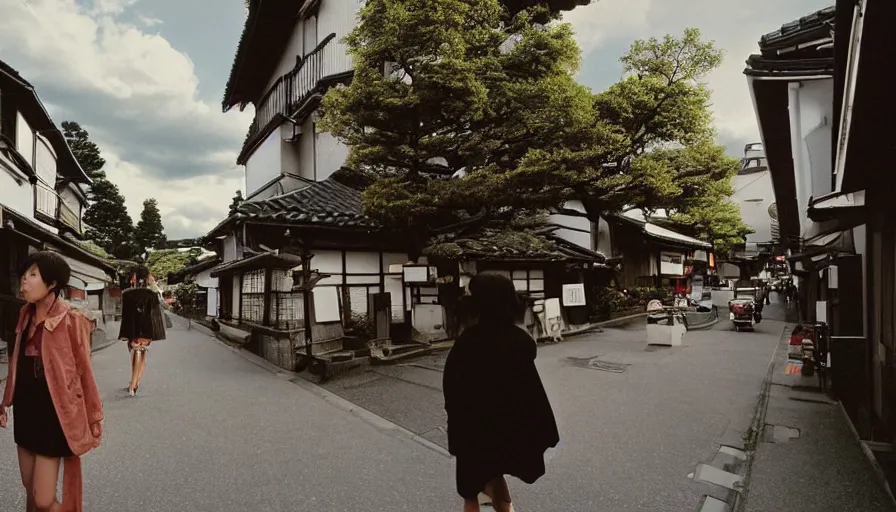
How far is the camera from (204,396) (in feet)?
28.2

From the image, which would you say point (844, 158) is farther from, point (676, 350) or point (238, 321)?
point (238, 321)

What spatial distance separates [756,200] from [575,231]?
3070 cm

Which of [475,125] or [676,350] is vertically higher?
[475,125]

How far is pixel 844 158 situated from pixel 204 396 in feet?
31.5

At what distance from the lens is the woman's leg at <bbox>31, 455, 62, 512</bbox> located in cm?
320

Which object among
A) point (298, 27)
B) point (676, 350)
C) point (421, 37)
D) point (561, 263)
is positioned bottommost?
point (676, 350)

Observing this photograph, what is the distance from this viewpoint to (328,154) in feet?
58.0

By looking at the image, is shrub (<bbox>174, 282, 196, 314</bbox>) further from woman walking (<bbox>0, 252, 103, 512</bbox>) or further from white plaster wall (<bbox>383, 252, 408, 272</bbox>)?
woman walking (<bbox>0, 252, 103, 512</bbox>)

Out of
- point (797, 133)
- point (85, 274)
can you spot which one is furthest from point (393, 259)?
point (797, 133)

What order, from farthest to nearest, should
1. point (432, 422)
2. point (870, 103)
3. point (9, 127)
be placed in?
1. point (9, 127)
2. point (432, 422)
3. point (870, 103)

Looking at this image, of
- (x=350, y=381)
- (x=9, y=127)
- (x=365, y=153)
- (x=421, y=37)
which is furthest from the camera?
(x=9, y=127)

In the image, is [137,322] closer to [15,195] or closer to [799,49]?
[15,195]

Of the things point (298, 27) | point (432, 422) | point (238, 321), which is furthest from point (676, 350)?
point (298, 27)

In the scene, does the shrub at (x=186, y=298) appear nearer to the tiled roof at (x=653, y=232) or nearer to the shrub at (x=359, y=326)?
the shrub at (x=359, y=326)
